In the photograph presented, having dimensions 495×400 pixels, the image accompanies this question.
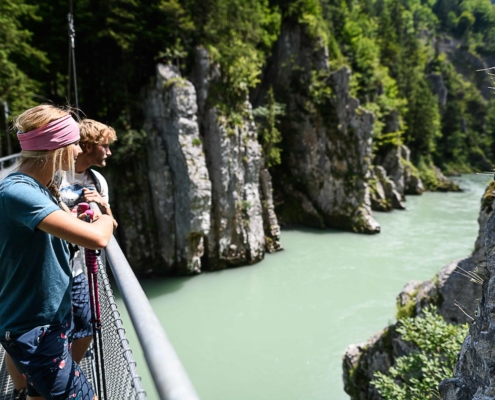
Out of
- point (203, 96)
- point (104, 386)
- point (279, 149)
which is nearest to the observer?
point (104, 386)

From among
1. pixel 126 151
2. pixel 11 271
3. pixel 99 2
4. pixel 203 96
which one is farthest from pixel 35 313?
pixel 99 2

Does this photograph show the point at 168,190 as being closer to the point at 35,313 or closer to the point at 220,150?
the point at 220,150

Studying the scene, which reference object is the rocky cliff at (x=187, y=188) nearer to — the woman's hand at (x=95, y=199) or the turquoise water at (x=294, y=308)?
the turquoise water at (x=294, y=308)

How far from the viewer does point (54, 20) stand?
45.2 ft

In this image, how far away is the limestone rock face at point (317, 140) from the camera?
2034 centimetres

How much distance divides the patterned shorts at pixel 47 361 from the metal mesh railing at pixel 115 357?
0.20 m

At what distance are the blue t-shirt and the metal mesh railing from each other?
29 centimetres

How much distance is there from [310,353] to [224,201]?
6808 millimetres

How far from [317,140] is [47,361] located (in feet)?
66.4

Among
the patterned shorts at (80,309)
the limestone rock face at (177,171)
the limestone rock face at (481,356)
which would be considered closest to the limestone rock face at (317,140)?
the limestone rock face at (177,171)

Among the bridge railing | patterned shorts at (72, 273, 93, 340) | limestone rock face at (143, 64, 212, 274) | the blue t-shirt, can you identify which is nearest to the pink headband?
the blue t-shirt

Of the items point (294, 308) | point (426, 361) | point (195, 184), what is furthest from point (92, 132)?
point (195, 184)

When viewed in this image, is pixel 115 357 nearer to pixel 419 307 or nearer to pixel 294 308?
pixel 419 307

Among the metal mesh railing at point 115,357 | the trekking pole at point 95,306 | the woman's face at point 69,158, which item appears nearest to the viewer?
the metal mesh railing at point 115,357
